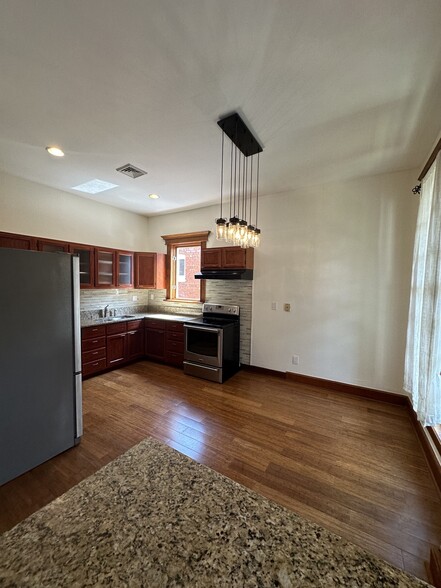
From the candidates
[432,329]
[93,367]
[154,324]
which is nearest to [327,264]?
[432,329]

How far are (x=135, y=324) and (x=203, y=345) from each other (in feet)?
4.85

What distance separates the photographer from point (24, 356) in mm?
1886

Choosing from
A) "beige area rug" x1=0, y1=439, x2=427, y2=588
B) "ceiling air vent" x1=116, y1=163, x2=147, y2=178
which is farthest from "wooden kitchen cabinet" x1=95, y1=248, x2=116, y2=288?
"beige area rug" x1=0, y1=439, x2=427, y2=588

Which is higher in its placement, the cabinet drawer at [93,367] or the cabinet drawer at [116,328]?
the cabinet drawer at [116,328]

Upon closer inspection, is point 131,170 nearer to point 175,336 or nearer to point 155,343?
point 175,336

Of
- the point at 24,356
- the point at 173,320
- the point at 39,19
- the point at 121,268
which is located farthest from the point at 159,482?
the point at 121,268

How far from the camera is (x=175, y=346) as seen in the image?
4234 millimetres

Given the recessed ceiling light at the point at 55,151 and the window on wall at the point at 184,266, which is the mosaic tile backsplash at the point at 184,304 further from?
the recessed ceiling light at the point at 55,151

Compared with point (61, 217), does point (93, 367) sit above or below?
below

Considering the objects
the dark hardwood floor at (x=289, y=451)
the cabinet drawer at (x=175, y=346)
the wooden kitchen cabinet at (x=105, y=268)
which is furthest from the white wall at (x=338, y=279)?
the wooden kitchen cabinet at (x=105, y=268)

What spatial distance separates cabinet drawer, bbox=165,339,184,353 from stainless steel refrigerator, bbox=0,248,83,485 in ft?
6.65

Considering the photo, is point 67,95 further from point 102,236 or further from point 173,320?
point 173,320

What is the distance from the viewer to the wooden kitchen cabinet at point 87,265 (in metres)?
3.86

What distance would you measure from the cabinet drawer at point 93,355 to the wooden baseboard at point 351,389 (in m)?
3.01
